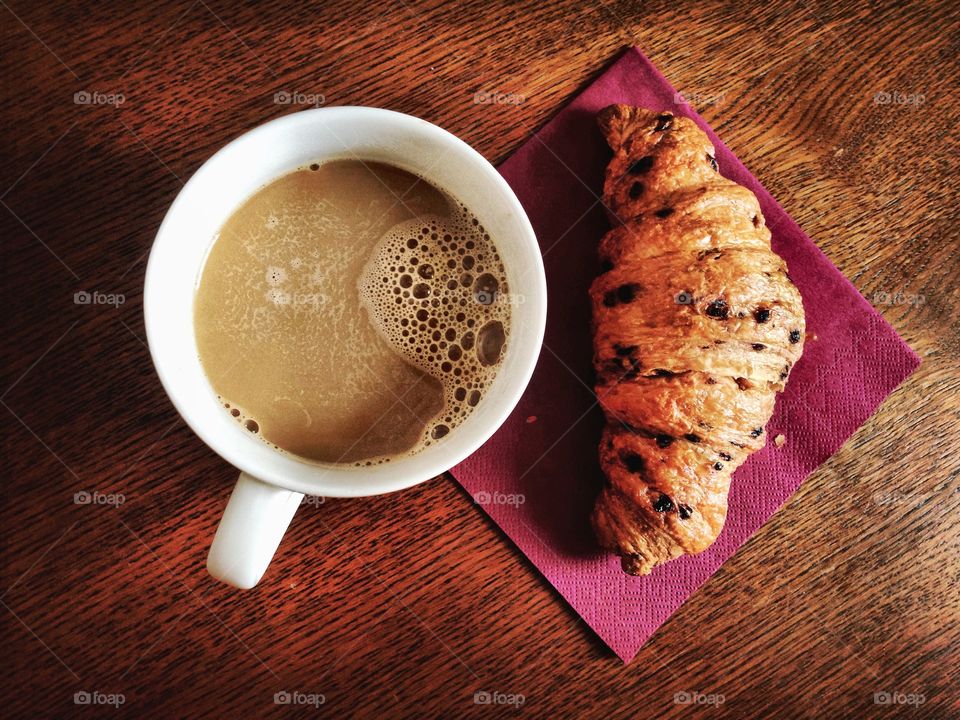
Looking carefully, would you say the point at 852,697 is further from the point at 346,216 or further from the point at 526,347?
the point at 346,216

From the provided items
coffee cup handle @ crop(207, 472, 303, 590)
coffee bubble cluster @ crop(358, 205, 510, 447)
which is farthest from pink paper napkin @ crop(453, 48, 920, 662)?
coffee cup handle @ crop(207, 472, 303, 590)

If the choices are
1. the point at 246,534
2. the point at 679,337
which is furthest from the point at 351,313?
the point at 679,337

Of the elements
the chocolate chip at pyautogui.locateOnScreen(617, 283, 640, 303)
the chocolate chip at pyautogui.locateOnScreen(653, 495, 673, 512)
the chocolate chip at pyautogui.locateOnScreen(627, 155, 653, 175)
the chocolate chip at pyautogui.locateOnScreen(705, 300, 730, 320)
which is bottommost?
the chocolate chip at pyautogui.locateOnScreen(653, 495, 673, 512)

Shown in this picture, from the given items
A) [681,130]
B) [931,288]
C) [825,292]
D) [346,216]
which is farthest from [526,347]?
[931,288]

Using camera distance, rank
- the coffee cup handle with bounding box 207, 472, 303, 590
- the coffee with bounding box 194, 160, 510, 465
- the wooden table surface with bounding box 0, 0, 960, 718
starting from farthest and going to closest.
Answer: the wooden table surface with bounding box 0, 0, 960, 718, the coffee with bounding box 194, 160, 510, 465, the coffee cup handle with bounding box 207, 472, 303, 590

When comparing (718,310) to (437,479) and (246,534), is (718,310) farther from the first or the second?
(246,534)

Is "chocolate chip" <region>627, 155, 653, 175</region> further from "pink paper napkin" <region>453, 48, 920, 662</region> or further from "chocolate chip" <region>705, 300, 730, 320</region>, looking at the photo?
"chocolate chip" <region>705, 300, 730, 320</region>
